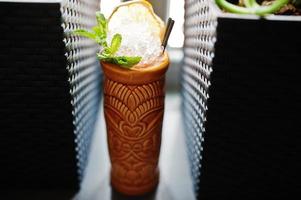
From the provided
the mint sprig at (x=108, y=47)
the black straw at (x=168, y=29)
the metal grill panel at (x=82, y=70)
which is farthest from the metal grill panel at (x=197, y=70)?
the metal grill panel at (x=82, y=70)

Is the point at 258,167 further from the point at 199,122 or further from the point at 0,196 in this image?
the point at 0,196

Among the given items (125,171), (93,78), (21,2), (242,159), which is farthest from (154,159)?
(21,2)

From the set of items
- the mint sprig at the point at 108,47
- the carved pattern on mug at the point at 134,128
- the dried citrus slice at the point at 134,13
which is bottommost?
the carved pattern on mug at the point at 134,128

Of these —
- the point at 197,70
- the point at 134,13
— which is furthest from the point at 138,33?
the point at 197,70

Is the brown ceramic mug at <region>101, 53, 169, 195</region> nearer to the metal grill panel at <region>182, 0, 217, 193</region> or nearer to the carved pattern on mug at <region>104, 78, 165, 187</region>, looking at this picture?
the carved pattern on mug at <region>104, 78, 165, 187</region>

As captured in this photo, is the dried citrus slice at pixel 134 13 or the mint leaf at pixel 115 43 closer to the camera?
the mint leaf at pixel 115 43

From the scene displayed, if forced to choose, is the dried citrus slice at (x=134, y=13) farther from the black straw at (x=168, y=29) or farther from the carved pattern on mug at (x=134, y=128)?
the carved pattern on mug at (x=134, y=128)

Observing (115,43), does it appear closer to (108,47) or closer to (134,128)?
(108,47)

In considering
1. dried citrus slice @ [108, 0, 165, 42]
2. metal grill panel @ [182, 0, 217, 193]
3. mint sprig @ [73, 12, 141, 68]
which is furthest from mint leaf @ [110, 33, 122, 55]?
metal grill panel @ [182, 0, 217, 193]
